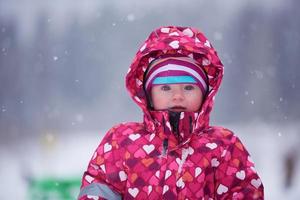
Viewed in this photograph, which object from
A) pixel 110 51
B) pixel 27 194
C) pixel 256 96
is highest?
pixel 110 51

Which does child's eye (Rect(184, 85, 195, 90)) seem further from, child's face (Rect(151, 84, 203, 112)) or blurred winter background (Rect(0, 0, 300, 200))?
blurred winter background (Rect(0, 0, 300, 200))

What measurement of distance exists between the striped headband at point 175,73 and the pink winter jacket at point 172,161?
3 cm

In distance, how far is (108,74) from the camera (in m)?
3.70

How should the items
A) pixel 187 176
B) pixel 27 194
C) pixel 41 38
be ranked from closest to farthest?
pixel 187 176 → pixel 27 194 → pixel 41 38

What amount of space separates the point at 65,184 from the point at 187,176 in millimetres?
1725

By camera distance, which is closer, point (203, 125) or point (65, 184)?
point (203, 125)

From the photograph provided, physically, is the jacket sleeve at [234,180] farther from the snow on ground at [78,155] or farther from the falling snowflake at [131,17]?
the falling snowflake at [131,17]

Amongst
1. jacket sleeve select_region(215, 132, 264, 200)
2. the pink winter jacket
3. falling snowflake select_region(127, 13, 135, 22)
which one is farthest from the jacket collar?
falling snowflake select_region(127, 13, 135, 22)

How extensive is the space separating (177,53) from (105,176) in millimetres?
392

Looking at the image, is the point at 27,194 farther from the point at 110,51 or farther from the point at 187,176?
the point at 187,176

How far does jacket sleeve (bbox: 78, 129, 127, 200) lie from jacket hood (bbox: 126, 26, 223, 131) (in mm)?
139

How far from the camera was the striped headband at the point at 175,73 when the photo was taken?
1.83 m

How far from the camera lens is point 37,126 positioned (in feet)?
12.1

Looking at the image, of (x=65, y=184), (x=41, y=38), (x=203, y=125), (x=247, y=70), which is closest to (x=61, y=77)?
(x=41, y=38)
